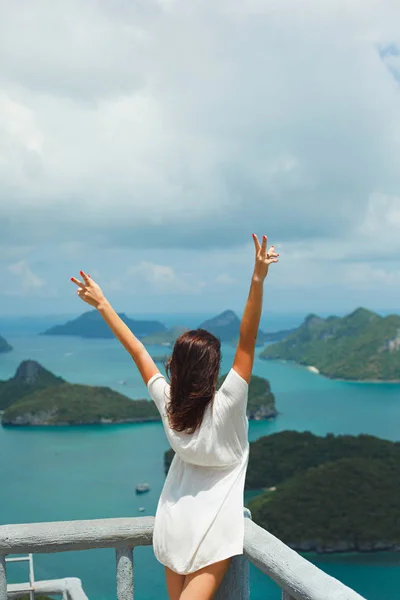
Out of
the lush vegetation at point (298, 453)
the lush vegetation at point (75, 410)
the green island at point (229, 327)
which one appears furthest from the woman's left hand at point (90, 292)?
the green island at point (229, 327)

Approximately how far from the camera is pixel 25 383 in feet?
299

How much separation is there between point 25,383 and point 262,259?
93.0 metres

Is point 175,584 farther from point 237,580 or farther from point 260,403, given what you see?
point 260,403

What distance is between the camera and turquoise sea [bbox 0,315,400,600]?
38.5 meters

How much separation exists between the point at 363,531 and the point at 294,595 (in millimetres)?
47298

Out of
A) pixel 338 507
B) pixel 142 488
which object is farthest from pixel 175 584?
pixel 142 488

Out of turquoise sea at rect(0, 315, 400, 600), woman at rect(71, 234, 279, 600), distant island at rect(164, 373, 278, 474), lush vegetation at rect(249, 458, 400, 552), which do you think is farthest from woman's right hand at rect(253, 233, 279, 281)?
distant island at rect(164, 373, 278, 474)

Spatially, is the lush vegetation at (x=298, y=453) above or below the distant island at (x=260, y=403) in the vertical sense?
below

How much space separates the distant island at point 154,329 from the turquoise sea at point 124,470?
2836 centimetres

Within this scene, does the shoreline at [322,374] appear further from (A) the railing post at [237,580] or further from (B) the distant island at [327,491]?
(A) the railing post at [237,580]

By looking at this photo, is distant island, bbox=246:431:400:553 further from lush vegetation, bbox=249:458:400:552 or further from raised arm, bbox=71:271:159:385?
raised arm, bbox=71:271:159:385

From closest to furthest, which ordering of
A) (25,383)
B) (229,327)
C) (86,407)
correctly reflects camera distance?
1. (86,407)
2. (25,383)
3. (229,327)

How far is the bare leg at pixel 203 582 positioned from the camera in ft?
6.03

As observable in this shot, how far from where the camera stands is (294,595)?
1.69 m
